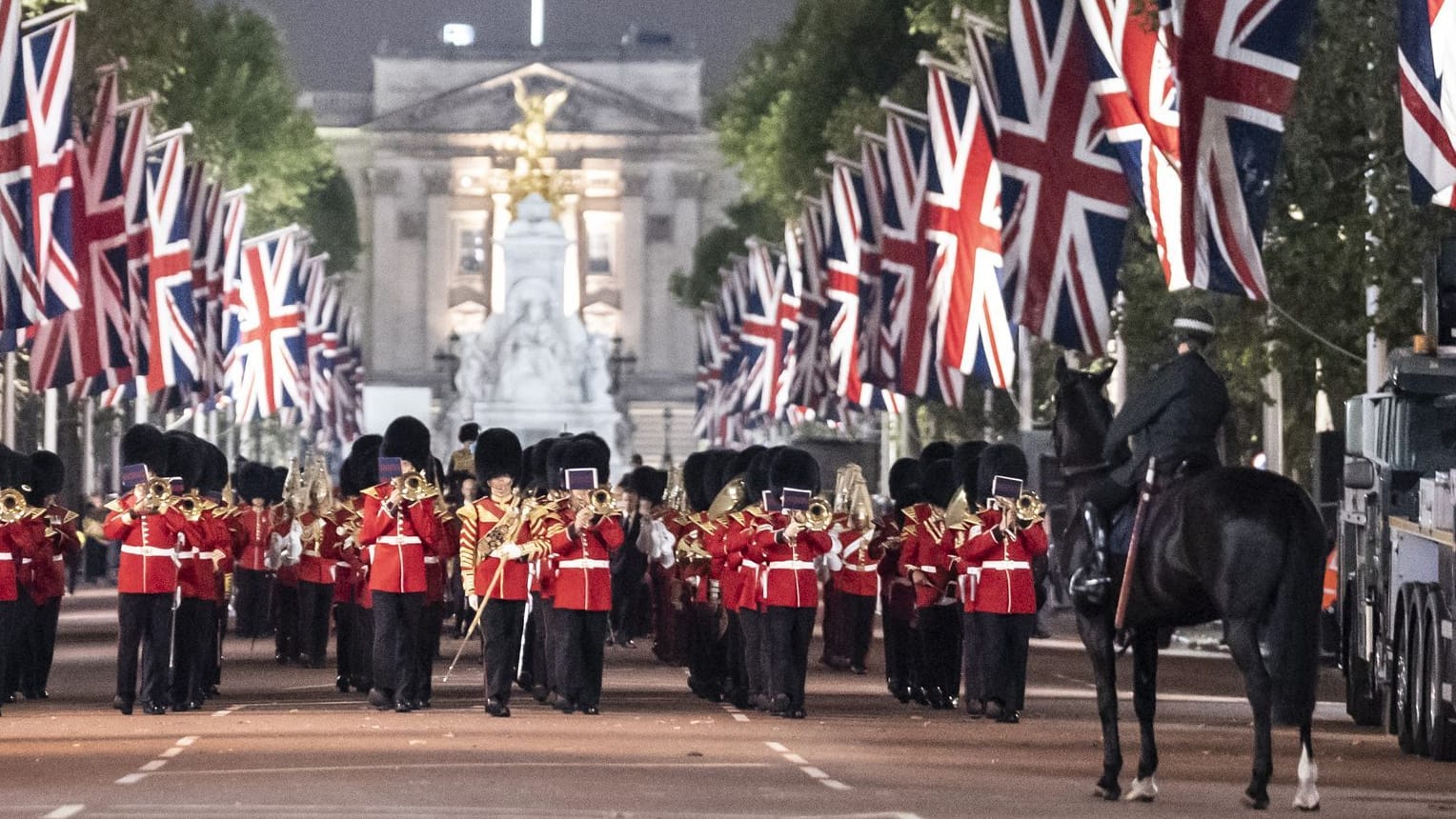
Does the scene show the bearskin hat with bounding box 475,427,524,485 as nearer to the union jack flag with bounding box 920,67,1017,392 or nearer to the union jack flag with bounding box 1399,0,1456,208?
the union jack flag with bounding box 1399,0,1456,208

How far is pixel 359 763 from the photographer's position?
1859cm

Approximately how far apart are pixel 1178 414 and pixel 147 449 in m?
10.4

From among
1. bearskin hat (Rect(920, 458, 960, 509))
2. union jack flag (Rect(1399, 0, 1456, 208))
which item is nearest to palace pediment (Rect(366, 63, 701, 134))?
bearskin hat (Rect(920, 458, 960, 509))

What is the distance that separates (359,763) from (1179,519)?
15.3 feet

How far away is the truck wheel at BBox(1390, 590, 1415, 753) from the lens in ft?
67.0

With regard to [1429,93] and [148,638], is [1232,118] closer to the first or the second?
[1429,93]

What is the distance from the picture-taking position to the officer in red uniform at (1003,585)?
2398cm

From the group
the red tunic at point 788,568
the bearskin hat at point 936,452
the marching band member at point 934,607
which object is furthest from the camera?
the bearskin hat at point 936,452

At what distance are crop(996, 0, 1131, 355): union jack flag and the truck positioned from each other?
156 inches

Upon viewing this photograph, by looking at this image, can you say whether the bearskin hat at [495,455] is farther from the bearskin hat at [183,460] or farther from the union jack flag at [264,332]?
the union jack flag at [264,332]

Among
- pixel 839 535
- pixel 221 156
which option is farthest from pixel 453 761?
pixel 221 156

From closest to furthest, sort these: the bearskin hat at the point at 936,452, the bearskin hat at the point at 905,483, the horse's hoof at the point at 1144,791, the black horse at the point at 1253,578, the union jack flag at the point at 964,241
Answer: the black horse at the point at 1253,578
the horse's hoof at the point at 1144,791
the bearskin hat at the point at 905,483
the bearskin hat at the point at 936,452
the union jack flag at the point at 964,241

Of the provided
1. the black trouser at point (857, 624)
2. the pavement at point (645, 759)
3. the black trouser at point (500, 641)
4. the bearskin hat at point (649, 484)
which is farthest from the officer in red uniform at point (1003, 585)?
the bearskin hat at point (649, 484)

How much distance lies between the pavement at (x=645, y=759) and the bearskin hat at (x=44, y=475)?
1529 mm
